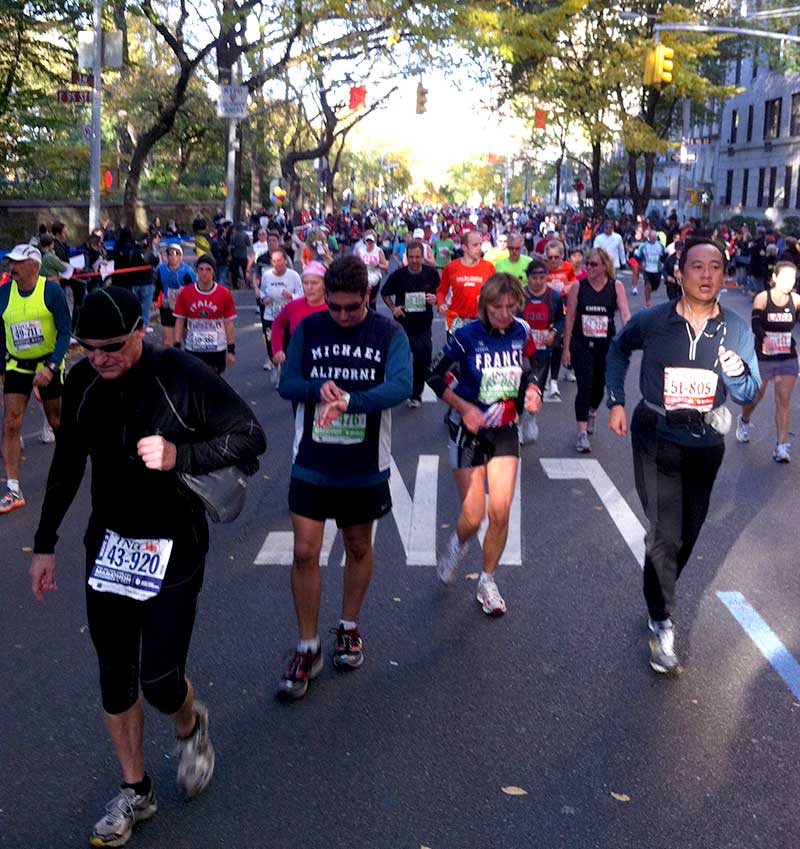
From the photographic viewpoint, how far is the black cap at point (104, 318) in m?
3.37

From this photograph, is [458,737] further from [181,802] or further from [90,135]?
[90,135]

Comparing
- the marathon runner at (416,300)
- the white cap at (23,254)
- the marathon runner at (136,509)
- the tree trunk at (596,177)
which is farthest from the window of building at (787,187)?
the marathon runner at (136,509)

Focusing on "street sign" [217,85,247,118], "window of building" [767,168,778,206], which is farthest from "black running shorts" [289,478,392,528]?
"window of building" [767,168,778,206]

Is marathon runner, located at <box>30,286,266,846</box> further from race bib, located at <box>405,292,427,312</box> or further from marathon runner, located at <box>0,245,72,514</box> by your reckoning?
race bib, located at <box>405,292,427,312</box>

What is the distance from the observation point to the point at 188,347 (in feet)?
33.7

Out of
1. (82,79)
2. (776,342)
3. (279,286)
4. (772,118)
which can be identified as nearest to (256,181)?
(82,79)

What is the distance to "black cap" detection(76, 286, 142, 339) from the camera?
3369 mm

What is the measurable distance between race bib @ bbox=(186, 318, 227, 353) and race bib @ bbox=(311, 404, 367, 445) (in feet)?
18.7

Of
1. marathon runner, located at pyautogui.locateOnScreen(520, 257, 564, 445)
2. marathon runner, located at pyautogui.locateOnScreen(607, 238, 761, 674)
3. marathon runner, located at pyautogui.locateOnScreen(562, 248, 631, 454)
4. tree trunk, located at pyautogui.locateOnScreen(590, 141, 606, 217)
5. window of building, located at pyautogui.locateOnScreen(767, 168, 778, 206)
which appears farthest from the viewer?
window of building, located at pyautogui.locateOnScreen(767, 168, 778, 206)

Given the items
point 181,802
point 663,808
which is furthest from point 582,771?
point 181,802

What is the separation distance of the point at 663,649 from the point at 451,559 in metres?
1.46

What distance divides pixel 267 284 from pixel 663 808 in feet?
32.6

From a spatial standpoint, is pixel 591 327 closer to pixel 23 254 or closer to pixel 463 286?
pixel 463 286

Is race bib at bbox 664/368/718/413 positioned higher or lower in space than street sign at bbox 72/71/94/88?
lower
